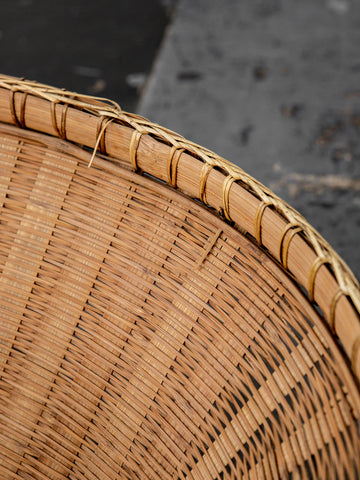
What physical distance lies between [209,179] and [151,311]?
0.19 meters

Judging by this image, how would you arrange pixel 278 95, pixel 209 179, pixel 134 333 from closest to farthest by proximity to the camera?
pixel 209 179 → pixel 134 333 → pixel 278 95

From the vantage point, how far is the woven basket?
0.53m

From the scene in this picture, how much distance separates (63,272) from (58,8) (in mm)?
1425

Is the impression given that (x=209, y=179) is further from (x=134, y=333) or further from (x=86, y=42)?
(x=86, y=42)

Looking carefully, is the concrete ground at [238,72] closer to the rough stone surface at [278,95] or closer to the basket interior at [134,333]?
the rough stone surface at [278,95]

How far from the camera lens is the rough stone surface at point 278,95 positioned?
4.49 ft

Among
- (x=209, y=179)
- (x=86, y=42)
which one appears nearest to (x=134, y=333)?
(x=209, y=179)

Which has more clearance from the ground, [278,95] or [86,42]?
[86,42]

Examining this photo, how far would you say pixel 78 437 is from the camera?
0.71 meters

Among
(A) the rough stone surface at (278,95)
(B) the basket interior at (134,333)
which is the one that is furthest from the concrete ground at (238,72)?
(B) the basket interior at (134,333)

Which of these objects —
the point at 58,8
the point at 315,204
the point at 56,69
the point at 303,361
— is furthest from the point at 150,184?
the point at 58,8

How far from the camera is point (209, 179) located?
1.91 feet

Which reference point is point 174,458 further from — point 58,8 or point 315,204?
point 58,8

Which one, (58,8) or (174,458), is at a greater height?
(58,8)
